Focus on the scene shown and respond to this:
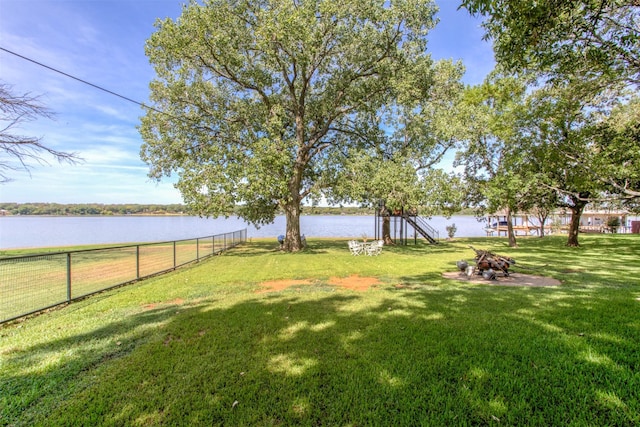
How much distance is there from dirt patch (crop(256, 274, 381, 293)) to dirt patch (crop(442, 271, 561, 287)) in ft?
8.51

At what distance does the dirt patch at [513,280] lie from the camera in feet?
25.3

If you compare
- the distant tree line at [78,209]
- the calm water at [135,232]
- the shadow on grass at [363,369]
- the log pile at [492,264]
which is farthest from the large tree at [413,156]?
the distant tree line at [78,209]

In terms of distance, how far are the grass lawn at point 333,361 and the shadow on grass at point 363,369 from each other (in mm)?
16

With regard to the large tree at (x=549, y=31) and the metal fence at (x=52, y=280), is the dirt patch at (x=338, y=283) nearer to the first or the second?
the metal fence at (x=52, y=280)

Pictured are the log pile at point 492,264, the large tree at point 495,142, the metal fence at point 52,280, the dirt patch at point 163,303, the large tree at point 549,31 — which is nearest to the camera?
the large tree at point 549,31

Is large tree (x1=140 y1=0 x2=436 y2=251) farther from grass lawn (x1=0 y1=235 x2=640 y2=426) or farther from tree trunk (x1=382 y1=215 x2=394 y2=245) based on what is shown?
grass lawn (x1=0 y1=235 x2=640 y2=426)

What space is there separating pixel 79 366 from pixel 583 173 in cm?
1470

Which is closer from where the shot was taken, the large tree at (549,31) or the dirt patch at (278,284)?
the large tree at (549,31)

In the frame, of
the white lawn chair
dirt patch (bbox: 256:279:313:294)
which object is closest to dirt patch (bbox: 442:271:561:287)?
dirt patch (bbox: 256:279:313:294)

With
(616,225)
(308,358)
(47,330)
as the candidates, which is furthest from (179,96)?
(616,225)

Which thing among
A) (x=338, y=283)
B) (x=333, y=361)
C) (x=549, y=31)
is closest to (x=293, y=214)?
(x=338, y=283)

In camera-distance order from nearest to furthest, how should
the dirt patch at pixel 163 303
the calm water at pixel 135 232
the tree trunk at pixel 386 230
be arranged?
the dirt patch at pixel 163 303
the tree trunk at pixel 386 230
the calm water at pixel 135 232

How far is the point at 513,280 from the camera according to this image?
27.2ft

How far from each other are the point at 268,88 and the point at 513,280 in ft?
52.5
